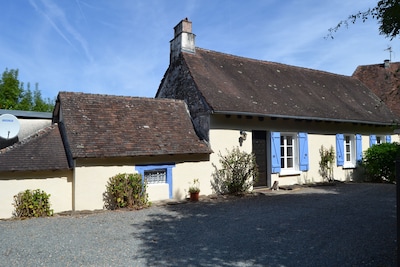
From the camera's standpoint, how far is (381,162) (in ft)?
45.0

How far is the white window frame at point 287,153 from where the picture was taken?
41.2 ft

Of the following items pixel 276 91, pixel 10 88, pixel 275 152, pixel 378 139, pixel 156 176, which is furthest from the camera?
pixel 10 88

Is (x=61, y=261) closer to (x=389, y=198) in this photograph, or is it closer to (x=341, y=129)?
(x=389, y=198)

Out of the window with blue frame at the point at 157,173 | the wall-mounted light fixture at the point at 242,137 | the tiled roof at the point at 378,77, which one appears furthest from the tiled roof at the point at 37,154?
the tiled roof at the point at 378,77

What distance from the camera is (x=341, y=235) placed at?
223 inches

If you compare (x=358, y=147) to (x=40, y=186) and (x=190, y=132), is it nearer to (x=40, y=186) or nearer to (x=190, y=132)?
(x=190, y=132)

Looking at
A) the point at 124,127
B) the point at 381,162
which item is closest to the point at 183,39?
the point at 124,127

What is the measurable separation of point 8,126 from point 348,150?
560 inches

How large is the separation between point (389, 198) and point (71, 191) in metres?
9.58

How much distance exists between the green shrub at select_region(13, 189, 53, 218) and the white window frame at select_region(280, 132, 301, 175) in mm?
8627

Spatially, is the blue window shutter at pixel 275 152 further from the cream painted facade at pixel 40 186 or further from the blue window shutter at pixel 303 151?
the cream painted facade at pixel 40 186

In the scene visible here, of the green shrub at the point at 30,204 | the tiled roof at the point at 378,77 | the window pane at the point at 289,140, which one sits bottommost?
the green shrub at the point at 30,204

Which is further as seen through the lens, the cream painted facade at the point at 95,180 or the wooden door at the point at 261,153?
the wooden door at the point at 261,153

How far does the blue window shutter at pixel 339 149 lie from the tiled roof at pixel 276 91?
3.21 ft
